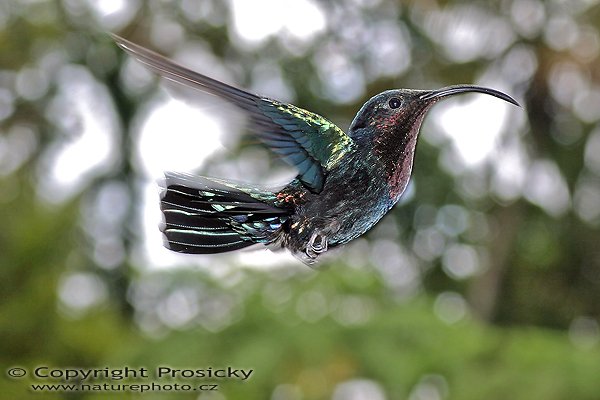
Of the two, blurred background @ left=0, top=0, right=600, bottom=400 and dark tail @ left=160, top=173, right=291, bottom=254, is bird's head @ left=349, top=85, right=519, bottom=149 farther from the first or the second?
blurred background @ left=0, top=0, right=600, bottom=400

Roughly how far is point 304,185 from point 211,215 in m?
0.06

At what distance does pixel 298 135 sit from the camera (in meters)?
0.47

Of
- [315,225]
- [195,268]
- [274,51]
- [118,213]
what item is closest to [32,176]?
[118,213]

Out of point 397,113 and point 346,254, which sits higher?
point 346,254

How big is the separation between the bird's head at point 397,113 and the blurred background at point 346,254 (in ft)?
5.42

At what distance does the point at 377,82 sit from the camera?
2266 millimetres

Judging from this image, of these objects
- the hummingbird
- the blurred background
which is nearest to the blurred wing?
the hummingbird

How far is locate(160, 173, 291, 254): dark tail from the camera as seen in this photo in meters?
0.42

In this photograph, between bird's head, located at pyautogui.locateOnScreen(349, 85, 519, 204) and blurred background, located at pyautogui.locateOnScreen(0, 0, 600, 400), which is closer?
bird's head, located at pyautogui.locateOnScreen(349, 85, 519, 204)

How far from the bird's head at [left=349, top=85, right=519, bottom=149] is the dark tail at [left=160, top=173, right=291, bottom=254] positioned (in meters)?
0.07

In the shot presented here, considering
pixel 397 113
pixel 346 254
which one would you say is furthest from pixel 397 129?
pixel 346 254

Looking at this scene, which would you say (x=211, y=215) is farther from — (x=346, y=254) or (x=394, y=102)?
(x=346, y=254)

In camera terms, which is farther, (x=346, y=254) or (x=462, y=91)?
(x=346, y=254)

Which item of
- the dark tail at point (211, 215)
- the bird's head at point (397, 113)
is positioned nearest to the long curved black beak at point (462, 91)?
the bird's head at point (397, 113)
